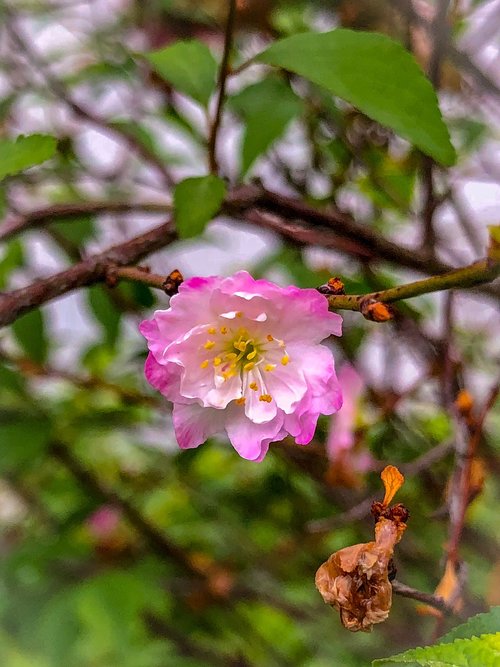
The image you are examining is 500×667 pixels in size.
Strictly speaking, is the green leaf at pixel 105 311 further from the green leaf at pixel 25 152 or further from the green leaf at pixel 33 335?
the green leaf at pixel 25 152

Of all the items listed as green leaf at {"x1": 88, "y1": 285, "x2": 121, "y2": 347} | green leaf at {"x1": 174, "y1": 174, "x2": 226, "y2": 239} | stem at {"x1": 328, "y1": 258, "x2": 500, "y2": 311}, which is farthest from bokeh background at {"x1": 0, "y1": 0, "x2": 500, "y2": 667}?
stem at {"x1": 328, "y1": 258, "x2": 500, "y2": 311}

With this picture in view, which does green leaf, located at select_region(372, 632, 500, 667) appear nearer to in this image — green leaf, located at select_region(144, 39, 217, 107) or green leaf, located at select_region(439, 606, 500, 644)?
green leaf, located at select_region(439, 606, 500, 644)

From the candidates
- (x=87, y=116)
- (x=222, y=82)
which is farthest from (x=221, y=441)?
(x=222, y=82)

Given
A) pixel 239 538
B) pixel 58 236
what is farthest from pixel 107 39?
pixel 239 538

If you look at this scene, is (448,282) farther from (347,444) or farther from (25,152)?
(347,444)

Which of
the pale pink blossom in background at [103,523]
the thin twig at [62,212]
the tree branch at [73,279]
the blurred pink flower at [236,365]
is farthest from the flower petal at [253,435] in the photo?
the pale pink blossom in background at [103,523]

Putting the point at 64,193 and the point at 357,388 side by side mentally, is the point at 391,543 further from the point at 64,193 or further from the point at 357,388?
the point at 64,193
